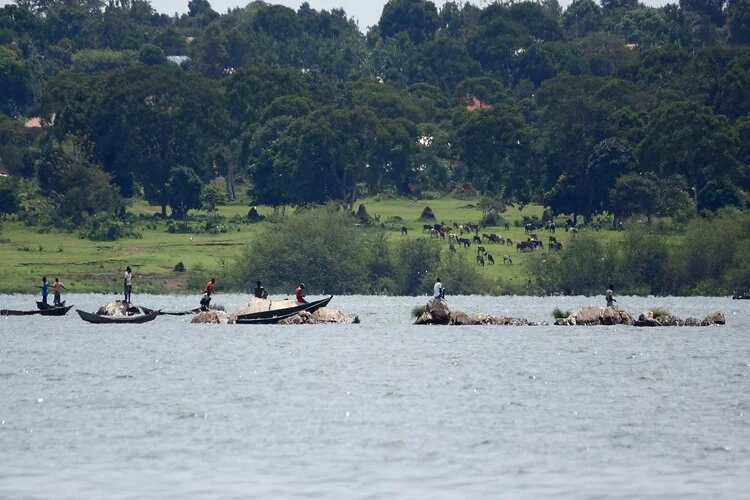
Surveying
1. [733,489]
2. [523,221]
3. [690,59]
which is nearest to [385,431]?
[733,489]

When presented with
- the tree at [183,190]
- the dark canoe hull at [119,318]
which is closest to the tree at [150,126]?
the tree at [183,190]

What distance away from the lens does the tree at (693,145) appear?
116m

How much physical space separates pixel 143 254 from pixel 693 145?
4031cm

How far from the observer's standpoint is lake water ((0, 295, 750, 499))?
1209 inches

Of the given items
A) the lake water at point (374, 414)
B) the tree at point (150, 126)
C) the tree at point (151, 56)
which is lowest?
the lake water at point (374, 414)

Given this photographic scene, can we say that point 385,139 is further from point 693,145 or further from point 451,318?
point 451,318

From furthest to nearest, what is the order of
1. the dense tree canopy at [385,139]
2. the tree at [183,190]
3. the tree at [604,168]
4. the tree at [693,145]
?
the tree at [183,190]
the tree at [604,168]
the dense tree canopy at [385,139]
the tree at [693,145]

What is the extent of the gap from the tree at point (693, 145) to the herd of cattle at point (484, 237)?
8704 millimetres

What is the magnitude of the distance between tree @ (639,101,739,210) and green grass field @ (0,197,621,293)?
849cm

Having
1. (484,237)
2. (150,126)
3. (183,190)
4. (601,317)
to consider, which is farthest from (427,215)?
(601,317)

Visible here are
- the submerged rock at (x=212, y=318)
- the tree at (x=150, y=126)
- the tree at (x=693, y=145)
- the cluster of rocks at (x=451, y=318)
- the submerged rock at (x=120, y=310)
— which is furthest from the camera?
the tree at (x=150, y=126)

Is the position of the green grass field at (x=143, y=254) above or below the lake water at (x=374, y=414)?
above

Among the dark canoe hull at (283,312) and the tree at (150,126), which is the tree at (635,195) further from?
the dark canoe hull at (283,312)

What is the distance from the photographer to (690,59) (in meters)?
152
